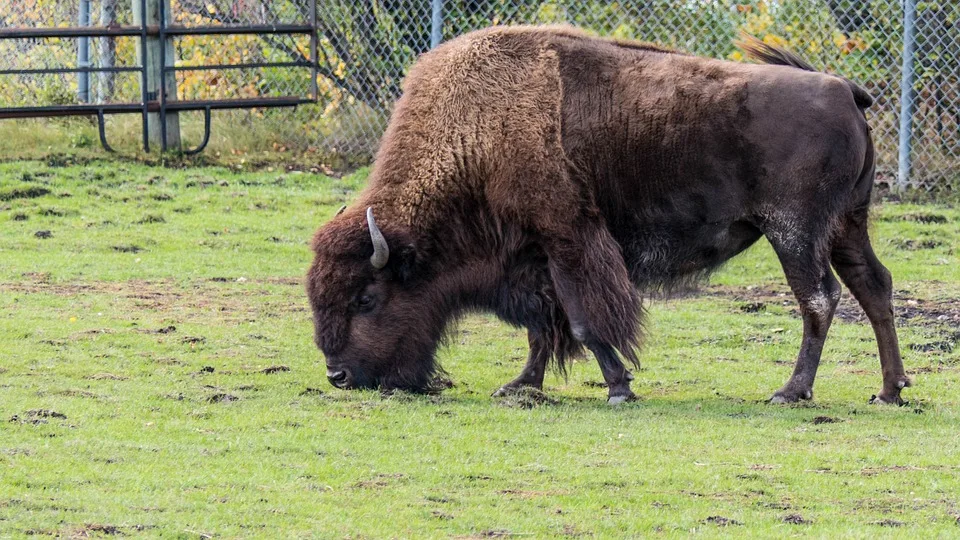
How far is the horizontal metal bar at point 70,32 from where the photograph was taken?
48.5ft

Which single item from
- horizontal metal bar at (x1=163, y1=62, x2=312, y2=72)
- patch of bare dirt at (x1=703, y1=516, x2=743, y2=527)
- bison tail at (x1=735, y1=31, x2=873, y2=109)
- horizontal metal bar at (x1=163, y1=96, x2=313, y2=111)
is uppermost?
bison tail at (x1=735, y1=31, x2=873, y2=109)

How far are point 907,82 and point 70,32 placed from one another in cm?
843

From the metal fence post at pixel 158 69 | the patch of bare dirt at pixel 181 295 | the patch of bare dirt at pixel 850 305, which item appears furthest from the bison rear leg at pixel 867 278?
the metal fence post at pixel 158 69

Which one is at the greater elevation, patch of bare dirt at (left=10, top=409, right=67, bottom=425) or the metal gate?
patch of bare dirt at (left=10, top=409, right=67, bottom=425)

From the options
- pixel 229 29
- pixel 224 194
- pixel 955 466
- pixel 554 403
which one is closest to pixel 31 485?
pixel 554 403

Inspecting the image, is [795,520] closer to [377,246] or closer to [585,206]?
[585,206]

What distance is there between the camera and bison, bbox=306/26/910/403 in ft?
25.6

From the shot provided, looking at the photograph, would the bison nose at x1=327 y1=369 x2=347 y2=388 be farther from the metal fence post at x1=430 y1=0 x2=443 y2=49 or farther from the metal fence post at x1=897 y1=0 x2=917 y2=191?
the metal fence post at x1=430 y1=0 x2=443 y2=49

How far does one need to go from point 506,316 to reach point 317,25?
830 centimetres

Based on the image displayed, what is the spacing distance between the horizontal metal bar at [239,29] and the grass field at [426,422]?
327 centimetres

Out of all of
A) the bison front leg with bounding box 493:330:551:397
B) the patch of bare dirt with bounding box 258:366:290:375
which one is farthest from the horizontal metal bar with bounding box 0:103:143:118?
the bison front leg with bounding box 493:330:551:397

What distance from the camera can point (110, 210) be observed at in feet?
43.9

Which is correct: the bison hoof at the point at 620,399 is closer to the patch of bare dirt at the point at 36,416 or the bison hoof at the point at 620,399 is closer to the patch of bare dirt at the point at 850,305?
the patch of bare dirt at the point at 36,416

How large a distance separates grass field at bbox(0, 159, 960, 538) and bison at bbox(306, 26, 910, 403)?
1.40 feet
